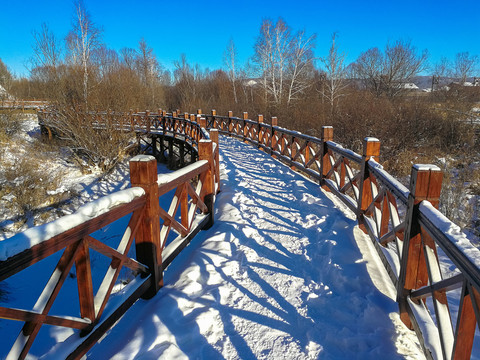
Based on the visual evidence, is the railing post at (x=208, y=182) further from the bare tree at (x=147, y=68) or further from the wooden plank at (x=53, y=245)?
the bare tree at (x=147, y=68)

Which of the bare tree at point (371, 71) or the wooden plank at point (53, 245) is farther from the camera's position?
the bare tree at point (371, 71)

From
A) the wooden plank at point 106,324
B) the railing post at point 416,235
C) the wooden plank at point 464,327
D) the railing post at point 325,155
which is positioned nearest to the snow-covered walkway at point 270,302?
the wooden plank at point 106,324

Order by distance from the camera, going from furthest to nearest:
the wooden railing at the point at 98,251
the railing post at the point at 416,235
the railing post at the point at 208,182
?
the railing post at the point at 208,182
the railing post at the point at 416,235
the wooden railing at the point at 98,251

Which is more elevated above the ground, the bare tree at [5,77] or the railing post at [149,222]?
the bare tree at [5,77]

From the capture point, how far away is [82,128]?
16109 mm

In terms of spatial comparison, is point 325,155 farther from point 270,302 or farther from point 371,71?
point 371,71

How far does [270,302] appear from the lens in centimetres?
292

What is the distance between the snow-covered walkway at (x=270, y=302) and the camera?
2.35m

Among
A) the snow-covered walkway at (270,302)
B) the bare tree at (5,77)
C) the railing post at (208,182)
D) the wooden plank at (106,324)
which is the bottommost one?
the snow-covered walkway at (270,302)

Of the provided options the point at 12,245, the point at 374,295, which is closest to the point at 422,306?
the point at 374,295

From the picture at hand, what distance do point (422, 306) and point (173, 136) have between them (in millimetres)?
16778

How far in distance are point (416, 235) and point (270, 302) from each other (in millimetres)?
1337

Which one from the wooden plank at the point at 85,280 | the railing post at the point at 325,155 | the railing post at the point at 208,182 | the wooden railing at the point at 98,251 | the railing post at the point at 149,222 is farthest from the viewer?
the railing post at the point at 325,155

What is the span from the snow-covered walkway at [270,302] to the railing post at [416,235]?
33cm
